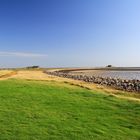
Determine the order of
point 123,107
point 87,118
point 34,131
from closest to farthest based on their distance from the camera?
point 34,131, point 87,118, point 123,107

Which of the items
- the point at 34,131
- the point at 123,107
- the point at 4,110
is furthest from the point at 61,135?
the point at 123,107

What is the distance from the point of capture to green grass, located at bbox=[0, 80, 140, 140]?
11164 mm

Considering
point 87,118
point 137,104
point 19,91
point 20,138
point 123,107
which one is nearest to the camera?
point 20,138

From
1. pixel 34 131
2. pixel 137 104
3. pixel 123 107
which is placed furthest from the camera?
pixel 137 104

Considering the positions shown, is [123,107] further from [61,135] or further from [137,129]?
[61,135]

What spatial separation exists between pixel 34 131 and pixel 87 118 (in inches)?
130

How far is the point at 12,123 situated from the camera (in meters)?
12.1

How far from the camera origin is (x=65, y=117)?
13453mm

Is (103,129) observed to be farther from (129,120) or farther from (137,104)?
(137,104)

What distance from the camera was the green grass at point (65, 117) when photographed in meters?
11.2

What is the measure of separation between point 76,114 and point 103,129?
97.6 inches

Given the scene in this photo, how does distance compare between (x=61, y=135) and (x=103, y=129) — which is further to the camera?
(x=103, y=129)

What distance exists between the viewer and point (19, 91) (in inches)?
778

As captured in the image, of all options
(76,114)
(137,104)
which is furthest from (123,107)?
(76,114)
